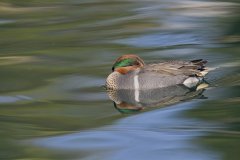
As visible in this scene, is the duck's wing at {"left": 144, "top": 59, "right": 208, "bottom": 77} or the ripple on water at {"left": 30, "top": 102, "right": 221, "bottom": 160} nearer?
the ripple on water at {"left": 30, "top": 102, "right": 221, "bottom": 160}

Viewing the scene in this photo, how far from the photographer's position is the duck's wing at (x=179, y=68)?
8898mm

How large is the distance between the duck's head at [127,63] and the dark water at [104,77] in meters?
0.28

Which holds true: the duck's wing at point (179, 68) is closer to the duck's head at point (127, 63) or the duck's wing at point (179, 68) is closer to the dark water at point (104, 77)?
the duck's head at point (127, 63)

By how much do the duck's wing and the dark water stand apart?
0.26m

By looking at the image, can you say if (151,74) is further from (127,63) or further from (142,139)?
(142,139)

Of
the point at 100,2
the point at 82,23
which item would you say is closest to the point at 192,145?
the point at 82,23

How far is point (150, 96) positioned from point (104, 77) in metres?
0.91

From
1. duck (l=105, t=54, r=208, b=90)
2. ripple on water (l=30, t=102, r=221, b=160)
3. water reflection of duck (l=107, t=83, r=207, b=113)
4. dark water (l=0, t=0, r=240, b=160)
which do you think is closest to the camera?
ripple on water (l=30, t=102, r=221, b=160)

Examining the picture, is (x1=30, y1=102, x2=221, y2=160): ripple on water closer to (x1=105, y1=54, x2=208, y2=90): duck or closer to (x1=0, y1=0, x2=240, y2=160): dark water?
(x1=0, y1=0, x2=240, y2=160): dark water

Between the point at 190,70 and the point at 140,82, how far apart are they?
503 mm

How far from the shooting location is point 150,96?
8.71 meters

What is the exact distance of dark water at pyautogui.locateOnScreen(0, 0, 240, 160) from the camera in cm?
707

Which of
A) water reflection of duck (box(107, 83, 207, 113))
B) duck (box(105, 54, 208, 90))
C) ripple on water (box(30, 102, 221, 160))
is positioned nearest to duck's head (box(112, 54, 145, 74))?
duck (box(105, 54, 208, 90))

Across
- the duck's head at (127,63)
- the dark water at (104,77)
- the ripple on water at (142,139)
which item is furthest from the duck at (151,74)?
the ripple on water at (142,139)
